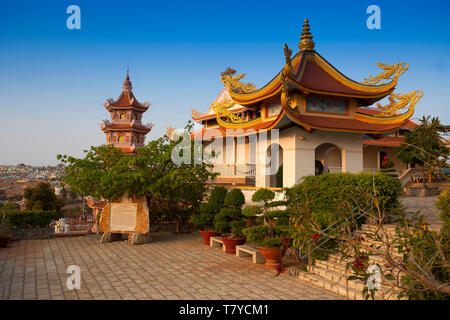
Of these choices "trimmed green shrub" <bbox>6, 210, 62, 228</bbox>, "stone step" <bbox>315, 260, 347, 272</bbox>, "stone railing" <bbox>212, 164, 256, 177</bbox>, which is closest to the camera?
"stone step" <bbox>315, 260, 347, 272</bbox>

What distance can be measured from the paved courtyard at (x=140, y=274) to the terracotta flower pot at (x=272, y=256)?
0.89ft

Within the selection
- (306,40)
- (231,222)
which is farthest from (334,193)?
(306,40)

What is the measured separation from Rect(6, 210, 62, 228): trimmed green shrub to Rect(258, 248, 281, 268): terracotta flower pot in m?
9.33

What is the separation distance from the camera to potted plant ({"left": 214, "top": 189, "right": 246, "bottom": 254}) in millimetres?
10758

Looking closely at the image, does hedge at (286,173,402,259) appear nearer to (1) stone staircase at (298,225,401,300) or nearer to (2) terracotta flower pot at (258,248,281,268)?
(1) stone staircase at (298,225,401,300)

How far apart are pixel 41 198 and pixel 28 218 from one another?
Answer: 77.6 feet

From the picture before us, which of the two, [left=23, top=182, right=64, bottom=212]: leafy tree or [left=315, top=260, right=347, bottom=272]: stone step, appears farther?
[left=23, top=182, right=64, bottom=212]: leafy tree

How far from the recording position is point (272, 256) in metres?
9.02

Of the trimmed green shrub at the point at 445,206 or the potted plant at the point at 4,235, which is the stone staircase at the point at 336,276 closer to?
the trimmed green shrub at the point at 445,206

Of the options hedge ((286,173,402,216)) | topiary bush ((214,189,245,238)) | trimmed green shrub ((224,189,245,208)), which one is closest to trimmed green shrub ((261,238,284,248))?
hedge ((286,173,402,216))

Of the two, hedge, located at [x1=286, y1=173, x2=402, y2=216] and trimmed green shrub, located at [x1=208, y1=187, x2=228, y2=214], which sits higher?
hedge, located at [x1=286, y1=173, x2=402, y2=216]

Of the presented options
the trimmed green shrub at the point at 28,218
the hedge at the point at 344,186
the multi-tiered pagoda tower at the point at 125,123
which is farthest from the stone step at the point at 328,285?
the multi-tiered pagoda tower at the point at 125,123

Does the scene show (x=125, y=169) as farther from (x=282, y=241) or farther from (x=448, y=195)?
(x=448, y=195)

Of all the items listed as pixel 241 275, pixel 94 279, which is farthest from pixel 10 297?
pixel 241 275
